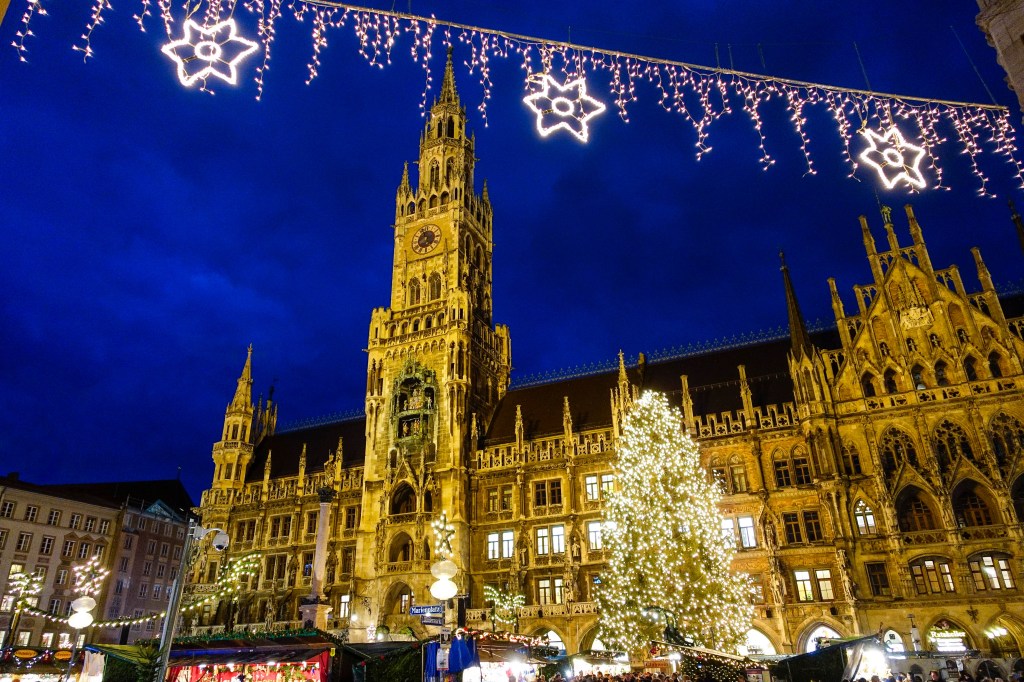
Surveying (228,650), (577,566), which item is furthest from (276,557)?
(228,650)

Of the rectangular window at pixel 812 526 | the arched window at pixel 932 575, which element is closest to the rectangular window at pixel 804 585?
the rectangular window at pixel 812 526

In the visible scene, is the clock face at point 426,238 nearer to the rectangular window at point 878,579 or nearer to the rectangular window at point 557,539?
the rectangular window at point 557,539

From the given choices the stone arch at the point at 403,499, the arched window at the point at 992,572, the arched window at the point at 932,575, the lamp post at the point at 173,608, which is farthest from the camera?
the stone arch at the point at 403,499

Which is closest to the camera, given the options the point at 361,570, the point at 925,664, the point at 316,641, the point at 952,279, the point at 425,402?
the point at 316,641

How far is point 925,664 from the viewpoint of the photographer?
25.8 meters

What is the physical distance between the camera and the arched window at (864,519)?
107 feet

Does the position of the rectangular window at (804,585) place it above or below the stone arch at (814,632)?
above

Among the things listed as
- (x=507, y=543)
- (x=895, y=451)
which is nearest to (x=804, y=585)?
(x=895, y=451)

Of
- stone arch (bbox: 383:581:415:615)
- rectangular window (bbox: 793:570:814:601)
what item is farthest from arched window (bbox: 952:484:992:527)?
stone arch (bbox: 383:581:415:615)

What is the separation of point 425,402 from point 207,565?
78.3 feet

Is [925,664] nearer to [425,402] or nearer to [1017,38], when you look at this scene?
[1017,38]

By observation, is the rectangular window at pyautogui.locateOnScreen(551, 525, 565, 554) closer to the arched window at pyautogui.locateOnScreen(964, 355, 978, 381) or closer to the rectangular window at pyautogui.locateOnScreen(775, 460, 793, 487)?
the rectangular window at pyautogui.locateOnScreen(775, 460, 793, 487)

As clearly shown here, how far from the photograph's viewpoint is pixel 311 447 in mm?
56500

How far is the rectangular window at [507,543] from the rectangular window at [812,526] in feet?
56.4
